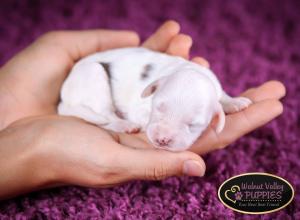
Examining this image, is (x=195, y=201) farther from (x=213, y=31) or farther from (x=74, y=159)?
(x=213, y=31)

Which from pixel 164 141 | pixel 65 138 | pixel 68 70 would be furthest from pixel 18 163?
pixel 68 70

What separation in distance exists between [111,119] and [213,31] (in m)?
1.75

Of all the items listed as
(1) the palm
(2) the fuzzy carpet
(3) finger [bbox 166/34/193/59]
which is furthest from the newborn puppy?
(2) the fuzzy carpet

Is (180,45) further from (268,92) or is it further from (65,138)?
(65,138)

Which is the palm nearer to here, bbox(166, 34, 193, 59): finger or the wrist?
bbox(166, 34, 193, 59): finger

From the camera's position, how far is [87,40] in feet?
9.64

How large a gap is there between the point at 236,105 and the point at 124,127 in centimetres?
54

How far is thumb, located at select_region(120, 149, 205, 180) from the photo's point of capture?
1.79m

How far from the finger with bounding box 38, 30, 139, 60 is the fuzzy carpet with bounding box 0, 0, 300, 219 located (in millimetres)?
732

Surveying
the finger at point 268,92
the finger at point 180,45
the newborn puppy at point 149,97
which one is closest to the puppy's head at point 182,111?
the newborn puppy at point 149,97

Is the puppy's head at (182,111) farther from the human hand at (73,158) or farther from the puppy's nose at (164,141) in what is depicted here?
the human hand at (73,158)

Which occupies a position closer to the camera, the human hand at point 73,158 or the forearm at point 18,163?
the human hand at point 73,158

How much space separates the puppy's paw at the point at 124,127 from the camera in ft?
7.38

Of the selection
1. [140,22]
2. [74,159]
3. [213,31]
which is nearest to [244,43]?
[213,31]
